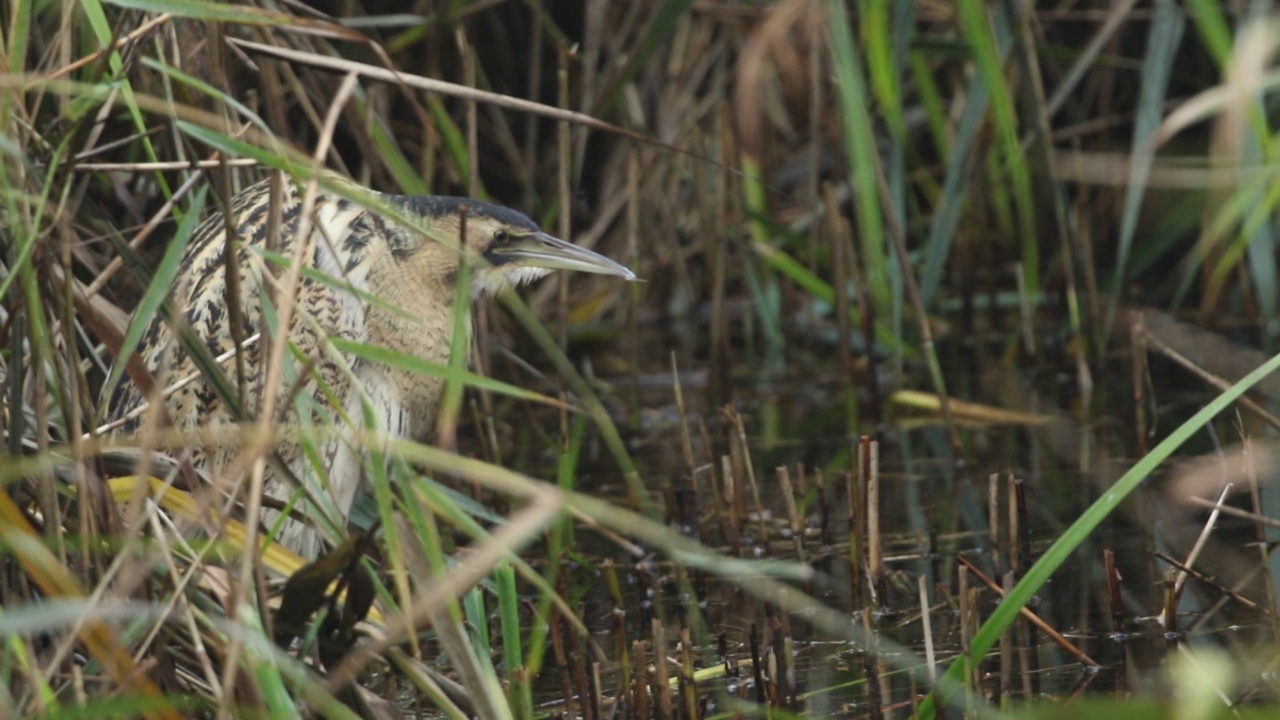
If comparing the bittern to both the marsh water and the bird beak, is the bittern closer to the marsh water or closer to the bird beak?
the bird beak

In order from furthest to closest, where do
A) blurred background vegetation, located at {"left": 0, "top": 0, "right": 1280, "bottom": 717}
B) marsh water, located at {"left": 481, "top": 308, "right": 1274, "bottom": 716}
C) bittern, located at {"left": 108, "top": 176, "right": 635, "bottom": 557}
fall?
bittern, located at {"left": 108, "top": 176, "right": 635, "bottom": 557}
marsh water, located at {"left": 481, "top": 308, "right": 1274, "bottom": 716}
blurred background vegetation, located at {"left": 0, "top": 0, "right": 1280, "bottom": 717}

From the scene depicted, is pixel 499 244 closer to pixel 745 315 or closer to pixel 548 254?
pixel 548 254

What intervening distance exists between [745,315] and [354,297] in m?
2.53

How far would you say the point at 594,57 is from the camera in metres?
5.14

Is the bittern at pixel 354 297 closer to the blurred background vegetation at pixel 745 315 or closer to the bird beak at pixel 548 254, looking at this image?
the bird beak at pixel 548 254

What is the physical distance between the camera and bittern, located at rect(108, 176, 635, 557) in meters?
3.21

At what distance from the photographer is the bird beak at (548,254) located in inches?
129

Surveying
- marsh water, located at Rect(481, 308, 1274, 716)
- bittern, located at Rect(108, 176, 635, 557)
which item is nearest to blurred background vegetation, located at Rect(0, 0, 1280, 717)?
marsh water, located at Rect(481, 308, 1274, 716)

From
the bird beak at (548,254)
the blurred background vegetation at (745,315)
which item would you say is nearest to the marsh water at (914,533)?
the blurred background vegetation at (745,315)

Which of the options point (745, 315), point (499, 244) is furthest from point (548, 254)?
point (745, 315)

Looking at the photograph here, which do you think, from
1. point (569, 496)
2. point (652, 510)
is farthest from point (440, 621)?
point (652, 510)

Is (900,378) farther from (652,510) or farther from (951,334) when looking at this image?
(652,510)

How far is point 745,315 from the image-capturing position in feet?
18.3

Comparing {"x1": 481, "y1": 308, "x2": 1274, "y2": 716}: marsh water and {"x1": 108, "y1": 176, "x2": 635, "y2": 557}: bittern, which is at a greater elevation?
{"x1": 108, "y1": 176, "x2": 635, "y2": 557}: bittern
